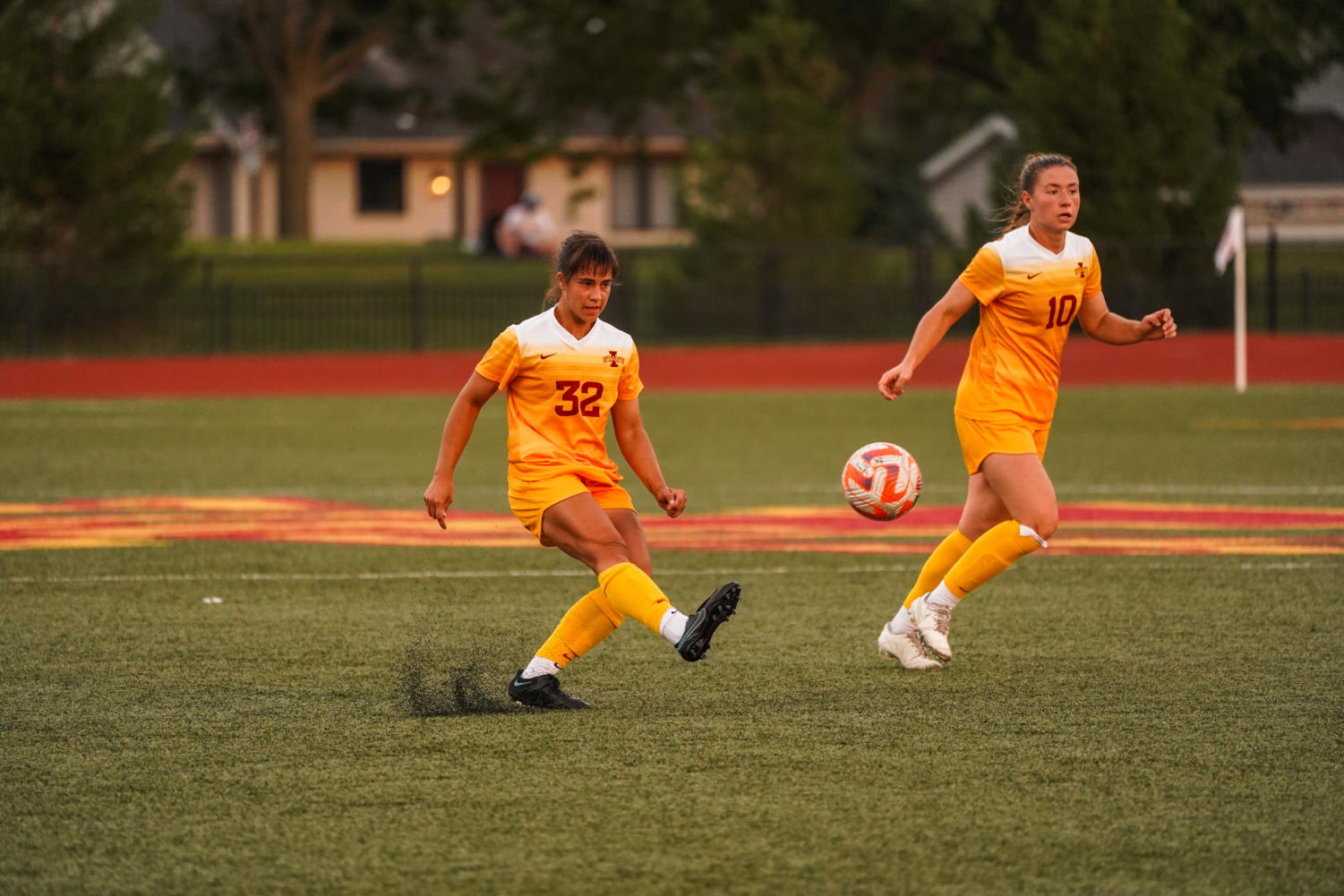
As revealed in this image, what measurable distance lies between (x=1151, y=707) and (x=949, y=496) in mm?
7322

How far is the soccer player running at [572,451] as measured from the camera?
20.7 feet

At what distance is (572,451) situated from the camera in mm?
6469

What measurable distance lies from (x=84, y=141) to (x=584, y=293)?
83.3 ft

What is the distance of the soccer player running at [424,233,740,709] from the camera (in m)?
6.30

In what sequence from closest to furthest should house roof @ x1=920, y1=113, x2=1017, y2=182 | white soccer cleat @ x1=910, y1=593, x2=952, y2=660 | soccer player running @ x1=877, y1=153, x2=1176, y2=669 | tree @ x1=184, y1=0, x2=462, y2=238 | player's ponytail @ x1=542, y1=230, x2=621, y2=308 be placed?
player's ponytail @ x1=542, y1=230, x2=621, y2=308 → soccer player running @ x1=877, y1=153, x2=1176, y2=669 → white soccer cleat @ x1=910, y1=593, x2=952, y2=660 → tree @ x1=184, y1=0, x2=462, y2=238 → house roof @ x1=920, y1=113, x2=1017, y2=182

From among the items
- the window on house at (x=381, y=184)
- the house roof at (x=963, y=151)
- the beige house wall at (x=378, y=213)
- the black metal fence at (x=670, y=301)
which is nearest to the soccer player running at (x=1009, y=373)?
the black metal fence at (x=670, y=301)

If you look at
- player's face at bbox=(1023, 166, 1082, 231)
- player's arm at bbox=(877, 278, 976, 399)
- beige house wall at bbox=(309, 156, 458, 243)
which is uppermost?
beige house wall at bbox=(309, 156, 458, 243)

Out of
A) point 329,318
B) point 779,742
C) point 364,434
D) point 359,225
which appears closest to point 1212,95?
point 329,318

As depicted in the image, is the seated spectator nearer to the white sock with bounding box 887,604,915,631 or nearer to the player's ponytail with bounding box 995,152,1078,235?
the player's ponytail with bounding box 995,152,1078,235

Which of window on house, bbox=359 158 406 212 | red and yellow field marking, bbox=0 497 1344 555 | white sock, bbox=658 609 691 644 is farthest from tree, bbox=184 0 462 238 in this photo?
white sock, bbox=658 609 691 644

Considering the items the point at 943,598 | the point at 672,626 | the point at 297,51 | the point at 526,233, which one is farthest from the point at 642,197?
the point at 672,626

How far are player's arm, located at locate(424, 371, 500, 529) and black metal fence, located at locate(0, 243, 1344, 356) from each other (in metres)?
24.3

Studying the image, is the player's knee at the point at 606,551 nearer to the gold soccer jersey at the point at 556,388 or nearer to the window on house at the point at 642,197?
the gold soccer jersey at the point at 556,388

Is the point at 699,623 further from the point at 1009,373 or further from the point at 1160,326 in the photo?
the point at 1160,326
